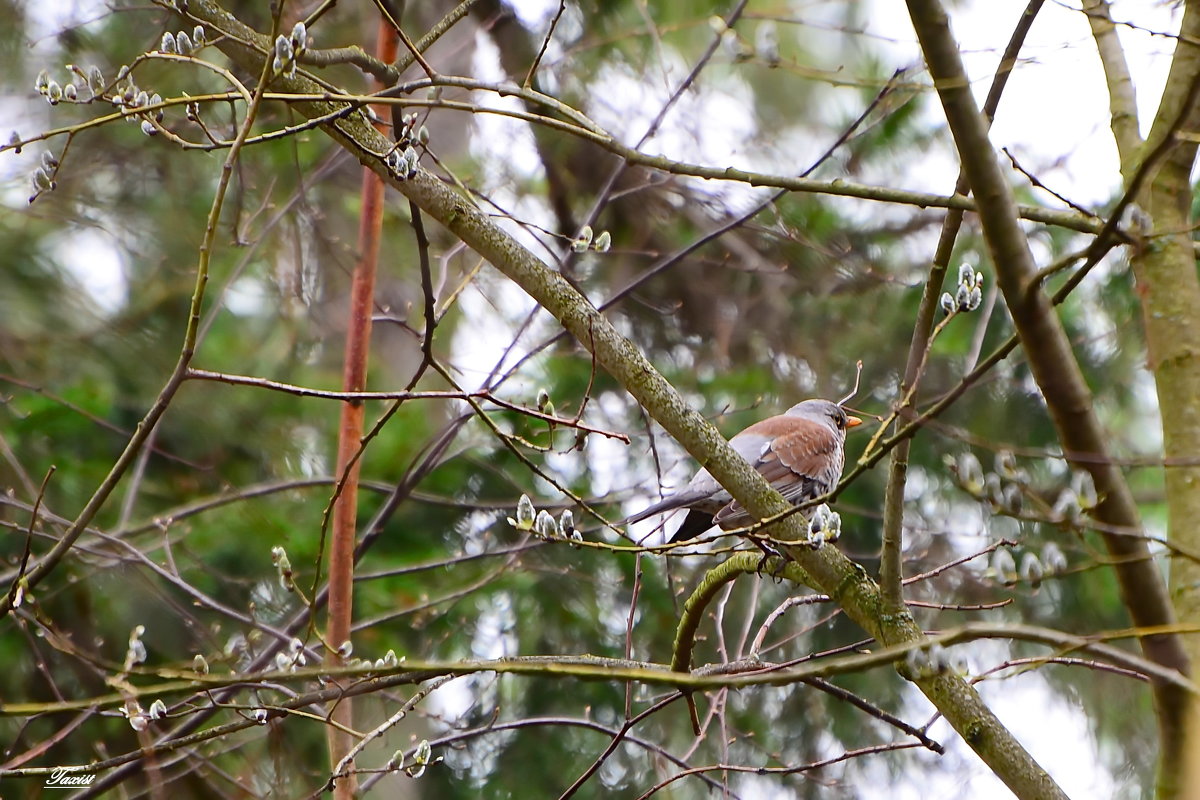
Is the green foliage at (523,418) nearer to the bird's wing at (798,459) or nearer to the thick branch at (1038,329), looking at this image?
the bird's wing at (798,459)

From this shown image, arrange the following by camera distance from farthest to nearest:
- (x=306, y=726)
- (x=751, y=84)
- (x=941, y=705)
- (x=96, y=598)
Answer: (x=751, y=84), (x=306, y=726), (x=96, y=598), (x=941, y=705)

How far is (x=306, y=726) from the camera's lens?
5180 millimetres

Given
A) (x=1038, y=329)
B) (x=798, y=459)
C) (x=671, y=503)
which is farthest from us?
(x=798, y=459)

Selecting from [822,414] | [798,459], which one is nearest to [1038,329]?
[798,459]

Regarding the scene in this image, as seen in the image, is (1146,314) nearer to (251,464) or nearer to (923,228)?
(923,228)

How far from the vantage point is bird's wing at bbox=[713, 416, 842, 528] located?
4.50 m

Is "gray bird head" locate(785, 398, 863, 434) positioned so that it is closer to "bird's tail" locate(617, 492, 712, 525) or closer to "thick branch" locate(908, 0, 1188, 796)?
"bird's tail" locate(617, 492, 712, 525)

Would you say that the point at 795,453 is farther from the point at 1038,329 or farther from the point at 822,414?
→ the point at 1038,329

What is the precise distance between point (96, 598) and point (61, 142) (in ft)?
7.81

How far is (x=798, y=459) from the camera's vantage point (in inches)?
178

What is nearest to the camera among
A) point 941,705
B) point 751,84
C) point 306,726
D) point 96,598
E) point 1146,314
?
point 941,705

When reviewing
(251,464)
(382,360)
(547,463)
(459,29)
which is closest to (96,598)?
(251,464)

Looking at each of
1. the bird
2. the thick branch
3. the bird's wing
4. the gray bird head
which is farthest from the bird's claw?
the gray bird head

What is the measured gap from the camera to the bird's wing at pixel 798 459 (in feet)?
14.8
